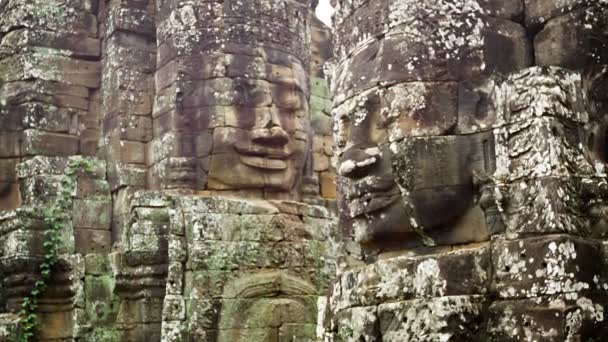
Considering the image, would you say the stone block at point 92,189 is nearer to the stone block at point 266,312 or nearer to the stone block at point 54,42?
the stone block at point 54,42

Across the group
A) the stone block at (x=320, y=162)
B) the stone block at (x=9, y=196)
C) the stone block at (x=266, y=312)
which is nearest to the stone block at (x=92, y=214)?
the stone block at (x=9, y=196)

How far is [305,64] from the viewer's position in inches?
457

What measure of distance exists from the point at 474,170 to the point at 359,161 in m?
0.75

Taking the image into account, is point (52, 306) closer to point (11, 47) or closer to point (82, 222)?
point (82, 222)

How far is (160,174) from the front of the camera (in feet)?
37.1

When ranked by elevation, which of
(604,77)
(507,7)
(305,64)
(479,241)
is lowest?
(479,241)

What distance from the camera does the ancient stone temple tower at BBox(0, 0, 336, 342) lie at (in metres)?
10.3

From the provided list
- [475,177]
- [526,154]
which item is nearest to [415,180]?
[475,177]

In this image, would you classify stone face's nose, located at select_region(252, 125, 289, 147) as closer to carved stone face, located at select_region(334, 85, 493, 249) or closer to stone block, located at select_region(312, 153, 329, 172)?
stone block, located at select_region(312, 153, 329, 172)

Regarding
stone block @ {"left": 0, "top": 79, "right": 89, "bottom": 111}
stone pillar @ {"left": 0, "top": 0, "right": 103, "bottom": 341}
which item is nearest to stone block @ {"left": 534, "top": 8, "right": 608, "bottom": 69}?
stone pillar @ {"left": 0, "top": 0, "right": 103, "bottom": 341}

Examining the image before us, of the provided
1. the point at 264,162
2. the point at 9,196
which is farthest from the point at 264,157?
the point at 9,196

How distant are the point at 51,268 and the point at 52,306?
529mm

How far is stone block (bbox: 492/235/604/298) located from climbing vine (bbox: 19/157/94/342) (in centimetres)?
774

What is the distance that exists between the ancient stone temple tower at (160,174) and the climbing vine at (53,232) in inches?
0.7
